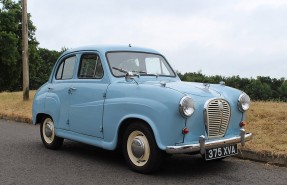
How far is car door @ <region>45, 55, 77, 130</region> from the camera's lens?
7129 millimetres

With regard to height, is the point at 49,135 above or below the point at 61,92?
below

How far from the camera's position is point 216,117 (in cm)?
565

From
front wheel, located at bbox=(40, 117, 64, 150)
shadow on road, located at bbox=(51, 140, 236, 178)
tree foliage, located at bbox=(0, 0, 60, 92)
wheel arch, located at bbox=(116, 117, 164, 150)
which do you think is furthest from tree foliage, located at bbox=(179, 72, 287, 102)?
wheel arch, located at bbox=(116, 117, 164, 150)

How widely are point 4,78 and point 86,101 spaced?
37659 millimetres

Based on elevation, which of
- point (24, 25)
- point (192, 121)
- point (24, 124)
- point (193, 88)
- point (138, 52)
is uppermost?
point (24, 25)

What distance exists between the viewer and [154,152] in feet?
17.9

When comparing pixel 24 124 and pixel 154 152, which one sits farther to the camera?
pixel 24 124

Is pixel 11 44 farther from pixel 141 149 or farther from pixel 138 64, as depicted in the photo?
pixel 141 149

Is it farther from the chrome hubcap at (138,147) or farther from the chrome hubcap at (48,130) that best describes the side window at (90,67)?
the chrome hubcap at (138,147)

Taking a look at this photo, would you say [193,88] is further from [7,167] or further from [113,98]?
[7,167]

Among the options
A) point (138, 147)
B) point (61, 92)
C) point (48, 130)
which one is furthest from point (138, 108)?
point (48, 130)

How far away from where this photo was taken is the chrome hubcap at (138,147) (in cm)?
562

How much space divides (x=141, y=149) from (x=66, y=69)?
267cm

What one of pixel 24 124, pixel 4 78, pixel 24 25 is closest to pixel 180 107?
pixel 24 124
